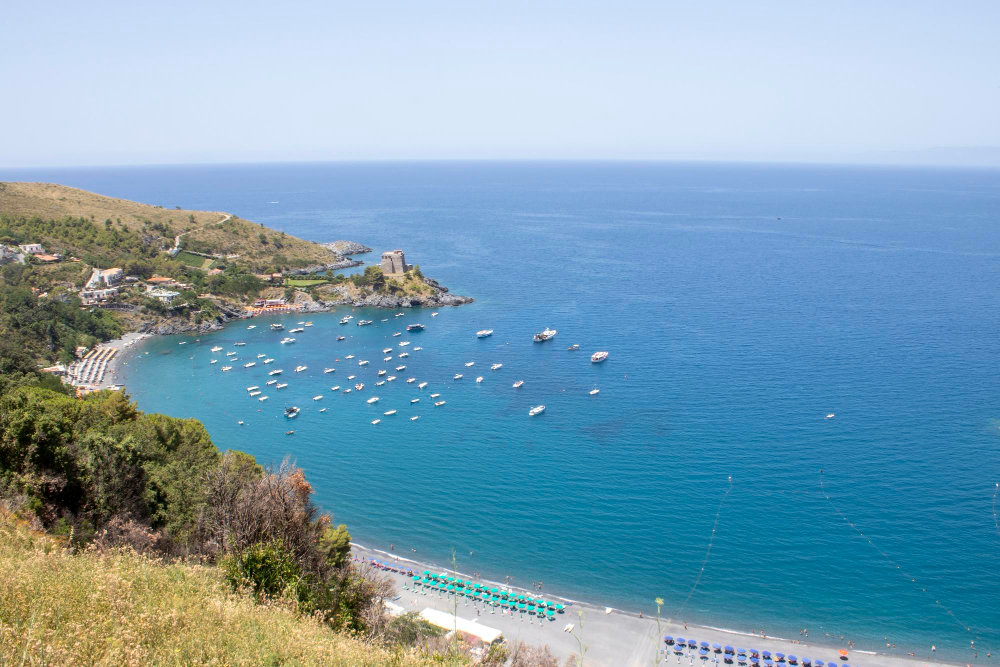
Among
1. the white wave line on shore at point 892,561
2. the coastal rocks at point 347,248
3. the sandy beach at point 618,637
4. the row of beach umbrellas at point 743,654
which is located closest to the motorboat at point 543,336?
the white wave line on shore at point 892,561

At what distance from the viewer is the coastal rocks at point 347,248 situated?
10508 cm

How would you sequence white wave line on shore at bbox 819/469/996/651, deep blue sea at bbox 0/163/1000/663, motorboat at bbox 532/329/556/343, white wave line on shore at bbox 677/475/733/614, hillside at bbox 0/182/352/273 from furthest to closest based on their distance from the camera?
1. hillside at bbox 0/182/352/273
2. motorboat at bbox 532/329/556/343
3. deep blue sea at bbox 0/163/1000/663
4. white wave line on shore at bbox 677/475/733/614
5. white wave line on shore at bbox 819/469/996/651

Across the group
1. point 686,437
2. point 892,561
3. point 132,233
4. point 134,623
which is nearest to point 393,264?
point 132,233

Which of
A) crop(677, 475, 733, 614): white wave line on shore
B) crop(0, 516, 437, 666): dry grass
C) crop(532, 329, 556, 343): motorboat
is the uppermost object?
crop(0, 516, 437, 666): dry grass

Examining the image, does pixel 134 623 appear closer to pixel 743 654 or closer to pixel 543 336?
pixel 743 654

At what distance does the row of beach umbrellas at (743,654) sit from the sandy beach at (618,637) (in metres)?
0.18

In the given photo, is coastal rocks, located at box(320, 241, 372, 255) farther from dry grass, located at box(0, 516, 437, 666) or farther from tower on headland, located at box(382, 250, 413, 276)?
dry grass, located at box(0, 516, 437, 666)

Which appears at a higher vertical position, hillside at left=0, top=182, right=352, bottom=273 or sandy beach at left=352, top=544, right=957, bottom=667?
hillside at left=0, top=182, right=352, bottom=273

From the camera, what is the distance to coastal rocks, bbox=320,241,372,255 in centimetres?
10508

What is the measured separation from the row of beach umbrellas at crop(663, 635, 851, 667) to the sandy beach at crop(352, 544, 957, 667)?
7.3 inches

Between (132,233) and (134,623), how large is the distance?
311 ft

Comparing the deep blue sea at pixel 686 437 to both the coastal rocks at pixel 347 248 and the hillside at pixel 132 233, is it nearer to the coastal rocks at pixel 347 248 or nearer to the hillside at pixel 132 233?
the hillside at pixel 132 233

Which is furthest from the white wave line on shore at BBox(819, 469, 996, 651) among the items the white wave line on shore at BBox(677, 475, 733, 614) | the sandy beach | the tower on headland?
the tower on headland

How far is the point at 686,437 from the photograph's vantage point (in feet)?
134
